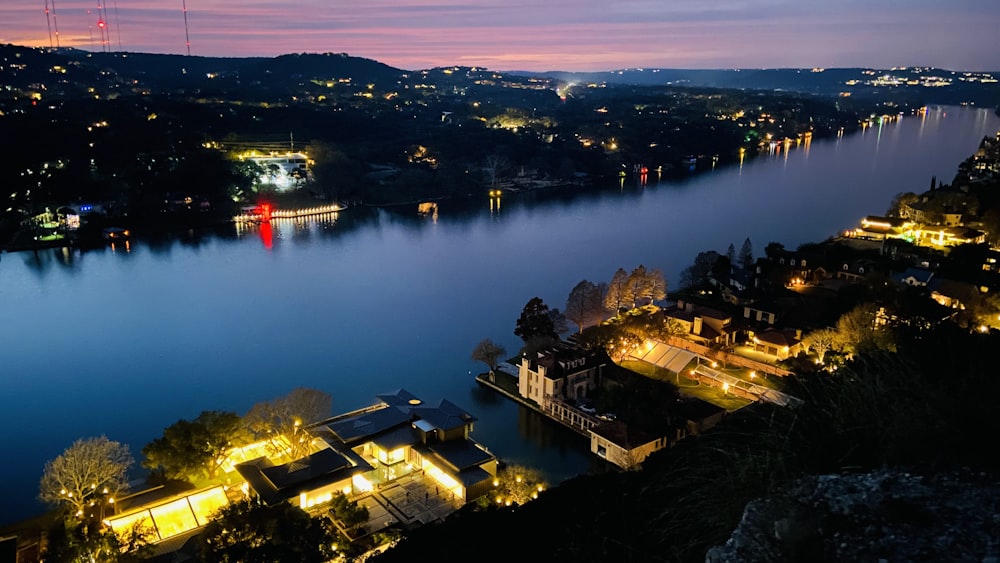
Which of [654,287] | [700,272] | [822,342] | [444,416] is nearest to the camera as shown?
[444,416]

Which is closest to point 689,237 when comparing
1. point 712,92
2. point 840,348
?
point 840,348

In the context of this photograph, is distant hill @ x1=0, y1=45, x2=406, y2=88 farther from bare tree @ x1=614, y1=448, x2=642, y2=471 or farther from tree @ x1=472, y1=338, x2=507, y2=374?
bare tree @ x1=614, y1=448, x2=642, y2=471

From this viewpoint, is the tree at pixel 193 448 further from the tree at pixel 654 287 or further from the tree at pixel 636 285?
the tree at pixel 654 287

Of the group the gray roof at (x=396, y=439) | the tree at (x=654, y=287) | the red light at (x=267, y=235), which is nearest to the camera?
the gray roof at (x=396, y=439)

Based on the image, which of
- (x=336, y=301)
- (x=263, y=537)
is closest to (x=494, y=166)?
(x=336, y=301)

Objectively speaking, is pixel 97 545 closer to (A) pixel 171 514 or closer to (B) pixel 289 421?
(A) pixel 171 514

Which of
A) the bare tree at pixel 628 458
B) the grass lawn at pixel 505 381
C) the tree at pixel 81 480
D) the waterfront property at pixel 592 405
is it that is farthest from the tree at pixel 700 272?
the tree at pixel 81 480
